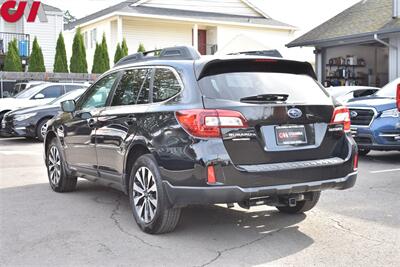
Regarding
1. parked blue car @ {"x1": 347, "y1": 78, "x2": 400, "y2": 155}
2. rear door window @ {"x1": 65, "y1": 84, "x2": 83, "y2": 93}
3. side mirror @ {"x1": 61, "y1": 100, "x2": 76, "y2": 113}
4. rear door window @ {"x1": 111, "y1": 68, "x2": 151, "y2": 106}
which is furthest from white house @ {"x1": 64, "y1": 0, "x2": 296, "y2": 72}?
rear door window @ {"x1": 111, "y1": 68, "x2": 151, "y2": 106}

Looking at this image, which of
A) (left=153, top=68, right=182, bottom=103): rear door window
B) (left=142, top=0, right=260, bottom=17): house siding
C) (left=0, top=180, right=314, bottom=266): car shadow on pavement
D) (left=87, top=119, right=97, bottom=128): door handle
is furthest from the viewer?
(left=142, top=0, right=260, bottom=17): house siding

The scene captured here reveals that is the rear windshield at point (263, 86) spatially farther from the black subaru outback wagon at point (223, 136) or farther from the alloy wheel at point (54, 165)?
the alloy wheel at point (54, 165)

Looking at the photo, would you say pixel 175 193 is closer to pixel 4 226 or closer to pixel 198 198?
pixel 198 198

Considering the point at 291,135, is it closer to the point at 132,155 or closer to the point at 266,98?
the point at 266,98

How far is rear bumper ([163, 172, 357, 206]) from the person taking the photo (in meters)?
4.60

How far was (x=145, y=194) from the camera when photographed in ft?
17.3

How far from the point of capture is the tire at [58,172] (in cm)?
729

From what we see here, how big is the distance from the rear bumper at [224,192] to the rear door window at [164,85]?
2.88 ft

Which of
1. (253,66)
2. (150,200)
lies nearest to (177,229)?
(150,200)

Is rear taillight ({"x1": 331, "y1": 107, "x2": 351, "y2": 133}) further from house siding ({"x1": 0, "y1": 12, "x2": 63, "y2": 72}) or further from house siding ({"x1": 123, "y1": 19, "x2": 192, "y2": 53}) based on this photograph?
house siding ({"x1": 0, "y1": 12, "x2": 63, "y2": 72})

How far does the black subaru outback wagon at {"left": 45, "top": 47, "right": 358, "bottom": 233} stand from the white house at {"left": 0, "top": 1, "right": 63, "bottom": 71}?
2533 cm

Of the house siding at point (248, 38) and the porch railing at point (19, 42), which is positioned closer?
the porch railing at point (19, 42)

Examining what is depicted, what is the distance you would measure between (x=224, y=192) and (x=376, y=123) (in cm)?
618

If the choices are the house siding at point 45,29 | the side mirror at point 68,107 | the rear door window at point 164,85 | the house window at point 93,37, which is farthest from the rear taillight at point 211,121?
the house window at point 93,37
